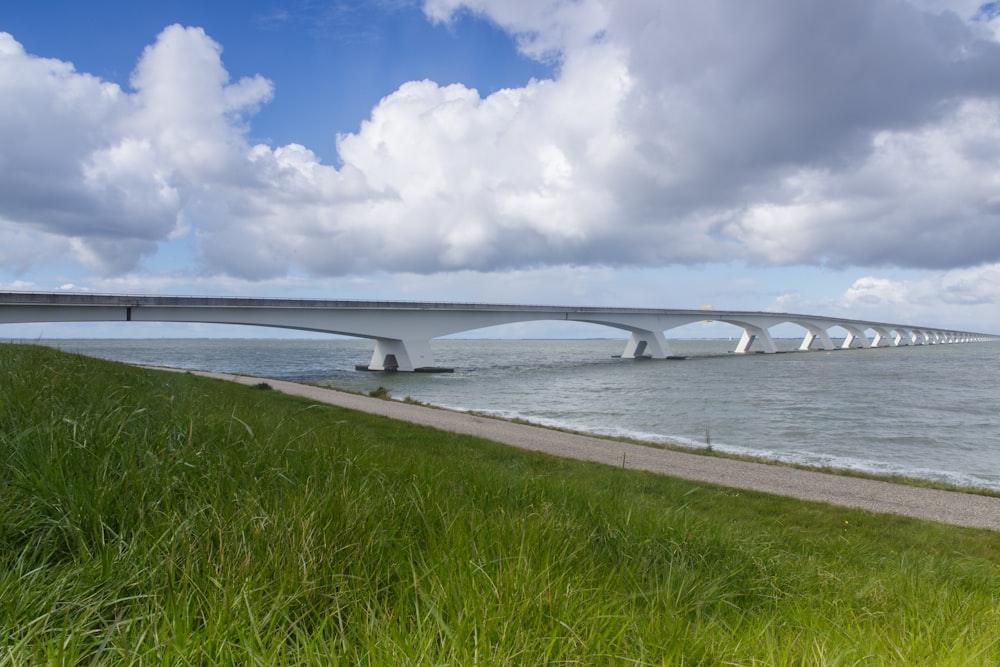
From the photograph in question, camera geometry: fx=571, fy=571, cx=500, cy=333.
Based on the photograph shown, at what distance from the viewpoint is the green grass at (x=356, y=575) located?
6.07 ft

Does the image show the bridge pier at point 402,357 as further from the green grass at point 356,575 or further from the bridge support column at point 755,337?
the bridge support column at point 755,337

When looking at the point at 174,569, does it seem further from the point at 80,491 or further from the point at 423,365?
the point at 423,365

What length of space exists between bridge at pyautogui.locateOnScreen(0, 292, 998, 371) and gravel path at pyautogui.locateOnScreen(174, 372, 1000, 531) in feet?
106

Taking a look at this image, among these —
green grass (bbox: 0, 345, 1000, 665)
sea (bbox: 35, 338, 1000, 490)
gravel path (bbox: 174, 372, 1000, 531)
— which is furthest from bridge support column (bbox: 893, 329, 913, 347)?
green grass (bbox: 0, 345, 1000, 665)

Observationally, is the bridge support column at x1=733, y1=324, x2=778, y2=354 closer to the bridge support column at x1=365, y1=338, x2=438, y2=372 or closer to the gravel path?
the bridge support column at x1=365, y1=338, x2=438, y2=372

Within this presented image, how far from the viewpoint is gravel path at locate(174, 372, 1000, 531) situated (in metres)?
9.43

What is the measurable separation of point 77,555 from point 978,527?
10874mm

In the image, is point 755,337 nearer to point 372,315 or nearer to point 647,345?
point 647,345

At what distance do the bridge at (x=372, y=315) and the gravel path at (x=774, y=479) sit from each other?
32317mm

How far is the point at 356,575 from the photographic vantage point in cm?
234

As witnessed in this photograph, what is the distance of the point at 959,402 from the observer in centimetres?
Result: 2816

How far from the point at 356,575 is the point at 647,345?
84.5 meters

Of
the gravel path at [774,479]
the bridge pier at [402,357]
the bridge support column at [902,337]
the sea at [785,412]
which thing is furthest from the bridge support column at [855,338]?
the gravel path at [774,479]

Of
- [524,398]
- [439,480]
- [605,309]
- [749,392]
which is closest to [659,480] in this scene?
[439,480]
